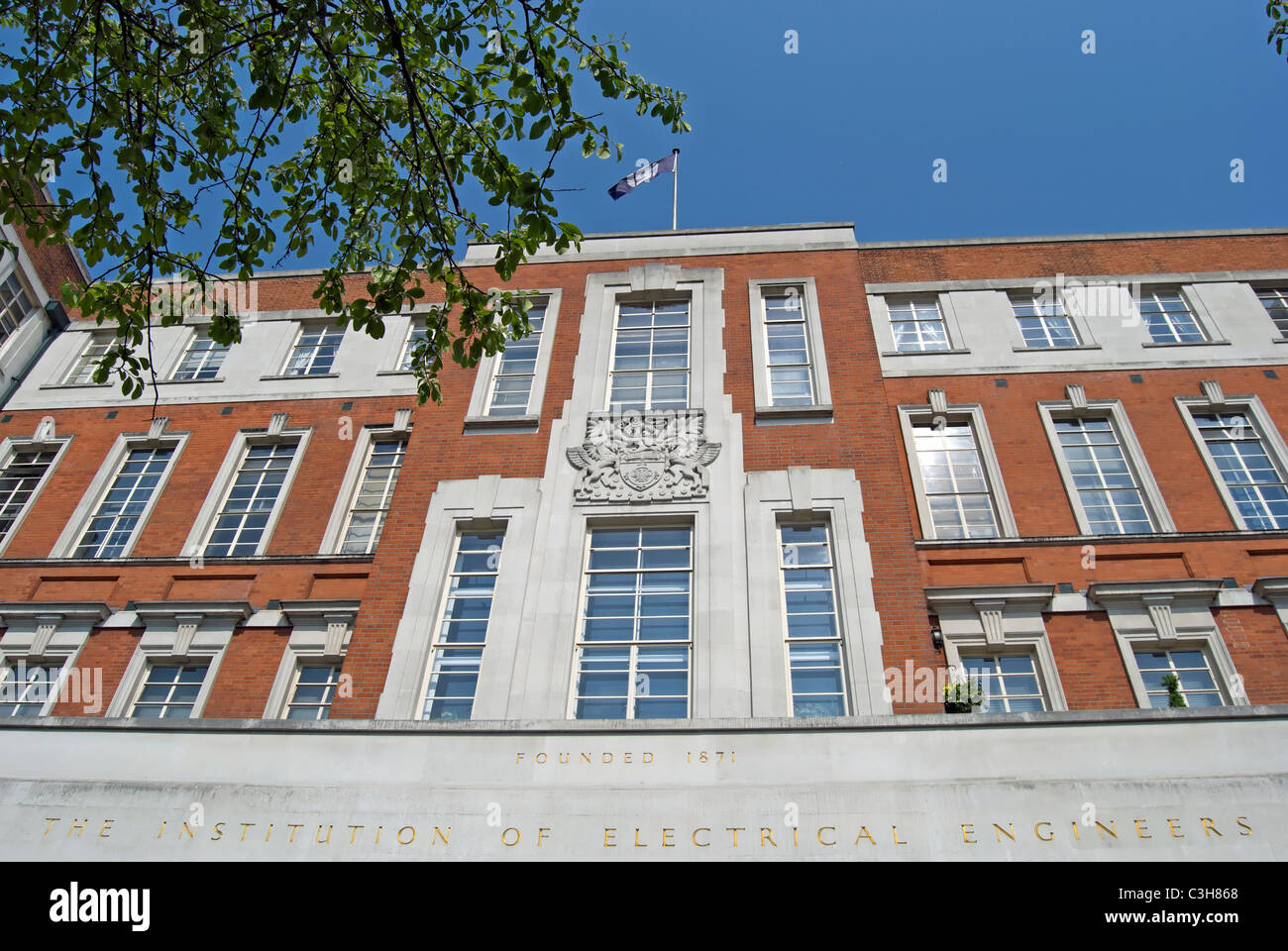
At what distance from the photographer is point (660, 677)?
510 inches

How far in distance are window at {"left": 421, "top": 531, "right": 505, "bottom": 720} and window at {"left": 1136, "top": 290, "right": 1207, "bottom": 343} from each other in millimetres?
13734

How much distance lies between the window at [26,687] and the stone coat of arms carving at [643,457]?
29.7 ft

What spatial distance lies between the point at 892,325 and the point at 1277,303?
7773 millimetres

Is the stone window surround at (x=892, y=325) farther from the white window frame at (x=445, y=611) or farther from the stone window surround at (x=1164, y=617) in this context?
the white window frame at (x=445, y=611)

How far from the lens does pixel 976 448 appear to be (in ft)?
59.4

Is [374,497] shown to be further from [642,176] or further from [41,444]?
[642,176]

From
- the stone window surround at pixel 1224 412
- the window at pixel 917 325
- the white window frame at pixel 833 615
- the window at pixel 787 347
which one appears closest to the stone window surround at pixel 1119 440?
the stone window surround at pixel 1224 412

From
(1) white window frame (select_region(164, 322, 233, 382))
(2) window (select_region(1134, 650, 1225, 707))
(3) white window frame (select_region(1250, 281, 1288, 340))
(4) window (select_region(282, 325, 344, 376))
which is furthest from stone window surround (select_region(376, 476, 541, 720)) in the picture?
(3) white window frame (select_region(1250, 281, 1288, 340))

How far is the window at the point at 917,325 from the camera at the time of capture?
20078 millimetres

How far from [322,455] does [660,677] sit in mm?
9555

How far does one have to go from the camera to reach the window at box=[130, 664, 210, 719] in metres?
15.4

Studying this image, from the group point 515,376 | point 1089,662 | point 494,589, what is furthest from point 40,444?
point 1089,662

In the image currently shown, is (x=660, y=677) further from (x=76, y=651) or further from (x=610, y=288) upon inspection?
(x=76, y=651)
